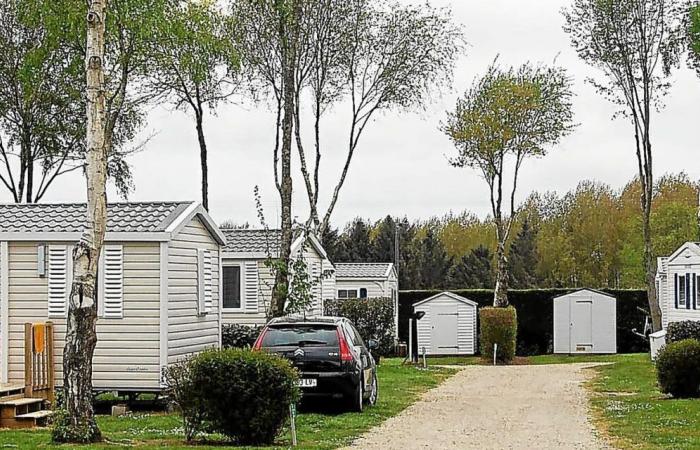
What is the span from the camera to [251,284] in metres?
31.6

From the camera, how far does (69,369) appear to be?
1287 centimetres

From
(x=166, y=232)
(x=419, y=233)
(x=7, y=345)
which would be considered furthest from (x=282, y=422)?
(x=419, y=233)

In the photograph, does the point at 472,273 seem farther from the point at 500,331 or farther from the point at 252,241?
the point at 252,241

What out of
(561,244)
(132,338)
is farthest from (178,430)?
(561,244)

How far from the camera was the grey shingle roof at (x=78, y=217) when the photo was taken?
19.2 metres

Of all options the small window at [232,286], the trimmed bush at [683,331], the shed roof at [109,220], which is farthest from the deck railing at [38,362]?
the trimmed bush at [683,331]

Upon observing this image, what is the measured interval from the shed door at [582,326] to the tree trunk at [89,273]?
3138 centimetres

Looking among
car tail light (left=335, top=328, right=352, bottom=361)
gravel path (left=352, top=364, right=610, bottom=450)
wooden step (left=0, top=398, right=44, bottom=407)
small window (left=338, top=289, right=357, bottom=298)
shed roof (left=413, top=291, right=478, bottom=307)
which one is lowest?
gravel path (left=352, top=364, right=610, bottom=450)

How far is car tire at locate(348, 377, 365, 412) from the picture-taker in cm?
1733

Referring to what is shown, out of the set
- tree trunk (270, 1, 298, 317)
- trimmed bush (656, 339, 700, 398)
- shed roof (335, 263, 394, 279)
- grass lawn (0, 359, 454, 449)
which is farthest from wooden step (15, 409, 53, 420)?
shed roof (335, 263, 394, 279)

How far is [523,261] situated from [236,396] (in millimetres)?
51155

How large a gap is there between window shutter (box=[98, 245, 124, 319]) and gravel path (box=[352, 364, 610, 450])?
4.92 m

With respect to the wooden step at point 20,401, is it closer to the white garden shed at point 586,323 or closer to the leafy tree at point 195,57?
the leafy tree at point 195,57

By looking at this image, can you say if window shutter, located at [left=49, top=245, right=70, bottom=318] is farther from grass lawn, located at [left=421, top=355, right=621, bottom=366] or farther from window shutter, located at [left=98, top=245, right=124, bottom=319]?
grass lawn, located at [left=421, top=355, right=621, bottom=366]
